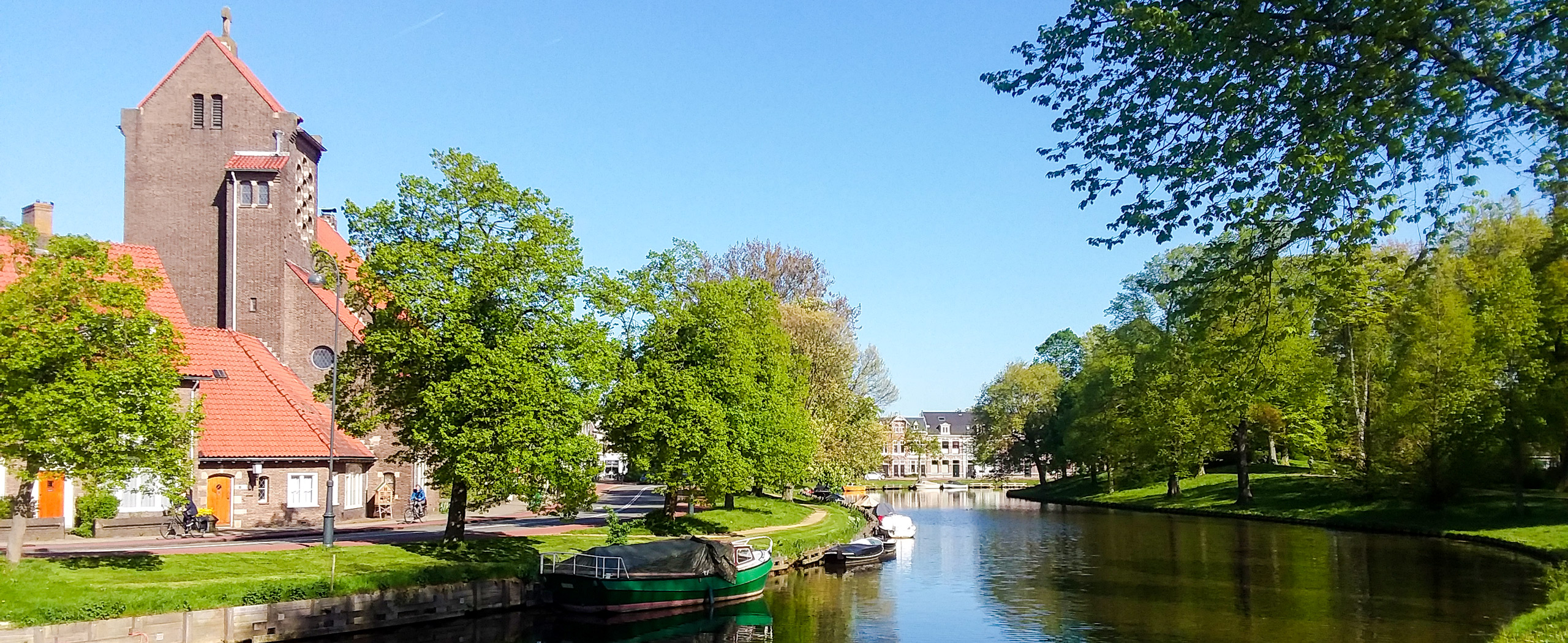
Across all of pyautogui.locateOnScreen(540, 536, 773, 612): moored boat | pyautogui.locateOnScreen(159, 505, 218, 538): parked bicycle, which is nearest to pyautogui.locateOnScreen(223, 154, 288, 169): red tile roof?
pyautogui.locateOnScreen(159, 505, 218, 538): parked bicycle

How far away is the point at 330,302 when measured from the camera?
52.2 meters

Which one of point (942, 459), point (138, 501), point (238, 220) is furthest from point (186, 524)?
point (942, 459)

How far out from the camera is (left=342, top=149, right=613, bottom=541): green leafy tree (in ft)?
107

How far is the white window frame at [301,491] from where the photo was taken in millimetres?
43094

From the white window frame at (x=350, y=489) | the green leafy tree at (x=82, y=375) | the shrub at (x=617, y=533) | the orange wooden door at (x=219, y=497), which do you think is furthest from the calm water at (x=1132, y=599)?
the white window frame at (x=350, y=489)

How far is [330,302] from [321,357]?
3351 mm

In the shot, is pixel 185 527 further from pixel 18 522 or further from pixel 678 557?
pixel 678 557

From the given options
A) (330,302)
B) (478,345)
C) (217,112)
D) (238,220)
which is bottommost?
(478,345)

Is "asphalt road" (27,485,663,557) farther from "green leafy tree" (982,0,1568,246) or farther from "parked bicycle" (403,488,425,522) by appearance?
"green leafy tree" (982,0,1568,246)

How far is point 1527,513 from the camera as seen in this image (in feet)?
159

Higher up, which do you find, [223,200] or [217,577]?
[223,200]

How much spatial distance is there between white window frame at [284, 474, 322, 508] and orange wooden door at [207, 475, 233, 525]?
2.18 m

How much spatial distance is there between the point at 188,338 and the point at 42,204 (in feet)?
29.0

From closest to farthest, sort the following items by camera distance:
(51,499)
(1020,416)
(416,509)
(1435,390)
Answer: (51,499) < (416,509) < (1435,390) < (1020,416)
